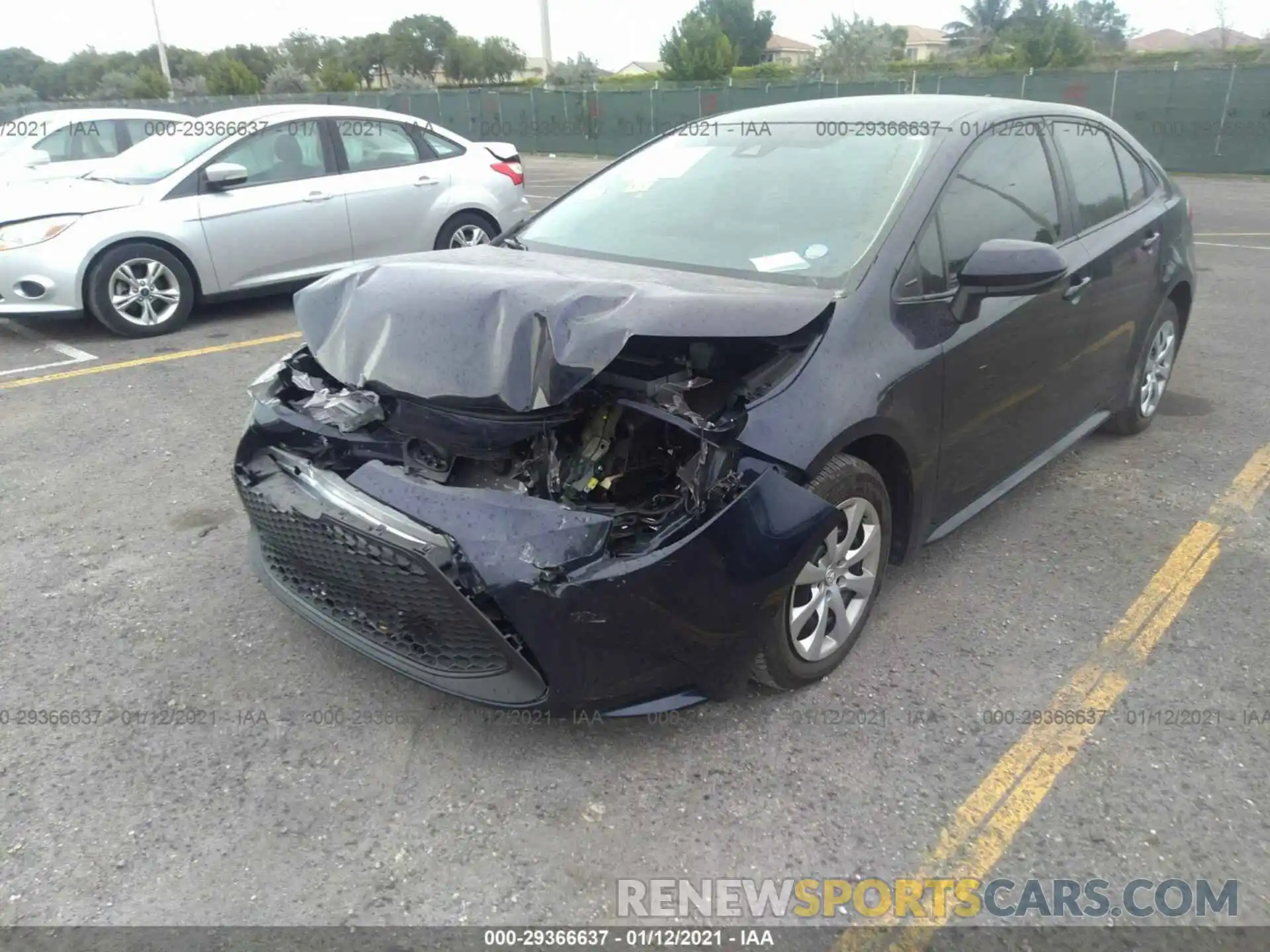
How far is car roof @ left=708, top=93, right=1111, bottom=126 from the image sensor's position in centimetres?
356

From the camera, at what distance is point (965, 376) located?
317cm

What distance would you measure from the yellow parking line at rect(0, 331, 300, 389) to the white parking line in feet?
0.71

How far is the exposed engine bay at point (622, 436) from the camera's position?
247 cm

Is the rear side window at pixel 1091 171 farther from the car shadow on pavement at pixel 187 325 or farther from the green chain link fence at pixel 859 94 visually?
the green chain link fence at pixel 859 94

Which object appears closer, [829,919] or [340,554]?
[829,919]

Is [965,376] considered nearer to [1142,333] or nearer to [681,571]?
[681,571]

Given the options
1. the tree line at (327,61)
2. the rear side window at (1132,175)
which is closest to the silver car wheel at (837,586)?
the rear side window at (1132,175)

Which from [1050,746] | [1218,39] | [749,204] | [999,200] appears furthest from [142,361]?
[1218,39]

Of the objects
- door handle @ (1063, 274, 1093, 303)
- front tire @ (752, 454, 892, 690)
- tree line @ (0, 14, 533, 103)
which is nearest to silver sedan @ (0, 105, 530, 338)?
door handle @ (1063, 274, 1093, 303)

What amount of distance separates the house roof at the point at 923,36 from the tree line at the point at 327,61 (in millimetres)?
56543

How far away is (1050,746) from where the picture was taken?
272cm

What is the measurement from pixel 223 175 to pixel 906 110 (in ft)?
16.9

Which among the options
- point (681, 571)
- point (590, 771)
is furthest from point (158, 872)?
point (681, 571)

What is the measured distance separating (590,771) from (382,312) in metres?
1.47
